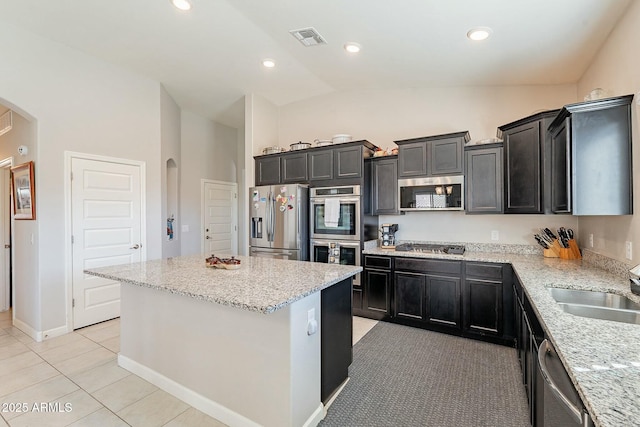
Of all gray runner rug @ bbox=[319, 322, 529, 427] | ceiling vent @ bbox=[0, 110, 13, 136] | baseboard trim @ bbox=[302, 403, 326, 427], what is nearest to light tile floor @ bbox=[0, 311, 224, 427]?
baseboard trim @ bbox=[302, 403, 326, 427]

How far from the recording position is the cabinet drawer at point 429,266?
3303mm

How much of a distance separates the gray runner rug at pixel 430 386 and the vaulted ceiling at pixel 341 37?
2.80 meters

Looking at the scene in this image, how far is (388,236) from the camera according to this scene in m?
4.08

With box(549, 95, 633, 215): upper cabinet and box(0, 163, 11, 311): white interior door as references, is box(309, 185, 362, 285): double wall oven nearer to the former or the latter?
box(549, 95, 633, 215): upper cabinet

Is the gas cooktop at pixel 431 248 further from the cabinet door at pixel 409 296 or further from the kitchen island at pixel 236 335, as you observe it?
the kitchen island at pixel 236 335

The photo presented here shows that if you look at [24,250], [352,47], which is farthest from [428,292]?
[24,250]

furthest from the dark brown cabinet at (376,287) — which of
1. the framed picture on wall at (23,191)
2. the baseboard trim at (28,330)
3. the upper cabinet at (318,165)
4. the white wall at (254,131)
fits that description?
the framed picture on wall at (23,191)

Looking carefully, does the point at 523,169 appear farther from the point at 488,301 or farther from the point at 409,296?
the point at 409,296

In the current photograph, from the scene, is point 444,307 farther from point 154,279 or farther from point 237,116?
point 237,116

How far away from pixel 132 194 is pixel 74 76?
1466 millimetres

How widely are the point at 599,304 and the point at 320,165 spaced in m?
3.14

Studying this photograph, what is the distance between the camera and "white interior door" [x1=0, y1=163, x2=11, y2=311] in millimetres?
4223

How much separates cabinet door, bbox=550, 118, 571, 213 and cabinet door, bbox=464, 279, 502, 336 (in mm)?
955

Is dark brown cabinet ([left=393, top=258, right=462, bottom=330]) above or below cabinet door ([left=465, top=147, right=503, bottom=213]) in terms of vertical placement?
below
